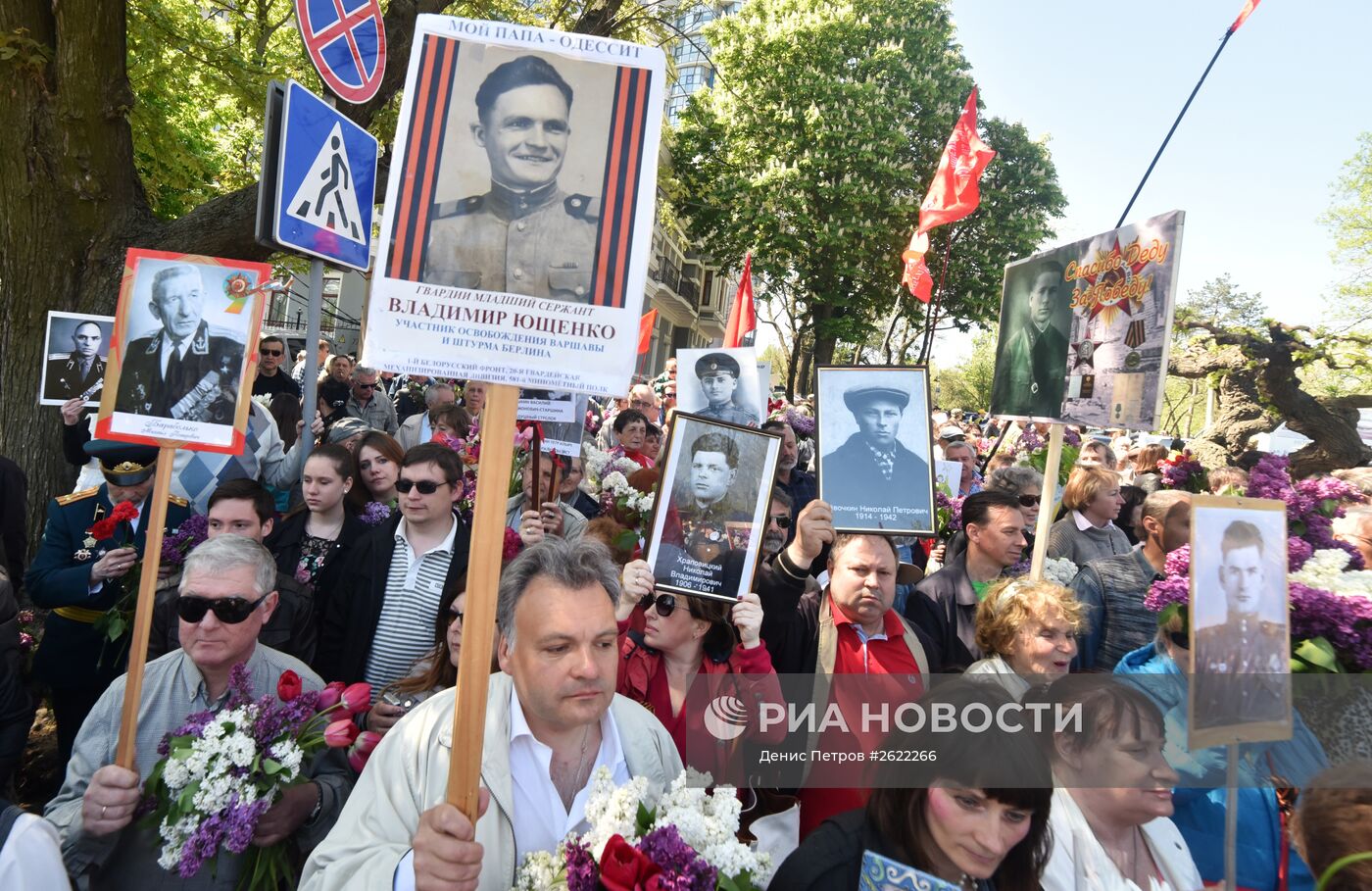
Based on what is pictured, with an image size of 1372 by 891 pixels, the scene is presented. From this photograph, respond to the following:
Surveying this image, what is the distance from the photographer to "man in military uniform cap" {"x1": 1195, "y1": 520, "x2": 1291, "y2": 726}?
9.07ft

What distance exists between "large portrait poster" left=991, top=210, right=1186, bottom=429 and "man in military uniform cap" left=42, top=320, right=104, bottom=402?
572 cm

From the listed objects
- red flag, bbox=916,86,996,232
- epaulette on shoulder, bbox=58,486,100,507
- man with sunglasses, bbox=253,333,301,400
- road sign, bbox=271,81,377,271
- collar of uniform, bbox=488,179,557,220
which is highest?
red flag, bbox=916,86,996,232

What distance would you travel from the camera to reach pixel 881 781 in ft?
7.39

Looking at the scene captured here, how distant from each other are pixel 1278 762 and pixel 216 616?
3.77 meters

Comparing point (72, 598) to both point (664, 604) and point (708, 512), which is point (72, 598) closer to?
point (664, 604)

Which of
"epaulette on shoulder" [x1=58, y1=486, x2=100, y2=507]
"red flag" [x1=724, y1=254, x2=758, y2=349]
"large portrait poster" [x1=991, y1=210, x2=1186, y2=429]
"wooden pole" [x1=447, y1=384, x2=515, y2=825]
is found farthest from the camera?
"red flag" [x1=724, y1=254, x2=758, y2=349]

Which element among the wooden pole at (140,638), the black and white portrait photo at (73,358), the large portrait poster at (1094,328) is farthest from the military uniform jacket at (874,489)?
the black and white portrait photo at (73,358)

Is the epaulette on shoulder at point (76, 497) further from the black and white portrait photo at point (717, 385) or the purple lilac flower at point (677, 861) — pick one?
the black and white portrait photo at point (717, 385)

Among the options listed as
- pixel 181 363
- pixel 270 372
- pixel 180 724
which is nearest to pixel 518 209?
pixel 181 363

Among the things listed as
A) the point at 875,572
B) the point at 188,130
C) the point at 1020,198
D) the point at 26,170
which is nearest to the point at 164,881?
the point at 875,572

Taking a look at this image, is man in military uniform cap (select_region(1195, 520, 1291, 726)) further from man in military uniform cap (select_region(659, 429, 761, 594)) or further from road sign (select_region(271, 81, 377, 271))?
road sign (select_region(271, 81, 377, 271))

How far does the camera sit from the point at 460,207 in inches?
84.9

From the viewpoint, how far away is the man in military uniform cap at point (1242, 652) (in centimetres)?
277

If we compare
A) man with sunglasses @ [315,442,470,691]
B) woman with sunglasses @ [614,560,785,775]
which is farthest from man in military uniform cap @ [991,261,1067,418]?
man with sunglasses @ [315,442,470,691]
